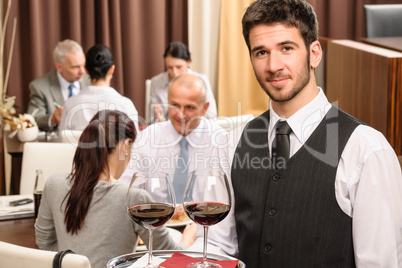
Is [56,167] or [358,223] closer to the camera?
[358,223]

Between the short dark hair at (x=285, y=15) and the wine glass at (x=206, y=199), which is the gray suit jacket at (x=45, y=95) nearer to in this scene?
the short dark hair at (x=285, y=15)

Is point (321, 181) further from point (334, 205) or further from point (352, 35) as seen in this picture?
point (352, 35)

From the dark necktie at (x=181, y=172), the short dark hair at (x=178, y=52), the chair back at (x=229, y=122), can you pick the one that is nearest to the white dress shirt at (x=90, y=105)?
the chair back at (x=229, y=122)

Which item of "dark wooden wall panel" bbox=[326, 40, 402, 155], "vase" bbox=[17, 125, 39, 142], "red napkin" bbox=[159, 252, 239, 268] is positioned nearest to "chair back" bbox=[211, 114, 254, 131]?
"dark wooden wall panel" bbox=[326, 40, 402, 155]

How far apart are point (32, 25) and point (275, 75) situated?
4125mm

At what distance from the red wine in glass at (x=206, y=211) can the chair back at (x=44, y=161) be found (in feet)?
6.92

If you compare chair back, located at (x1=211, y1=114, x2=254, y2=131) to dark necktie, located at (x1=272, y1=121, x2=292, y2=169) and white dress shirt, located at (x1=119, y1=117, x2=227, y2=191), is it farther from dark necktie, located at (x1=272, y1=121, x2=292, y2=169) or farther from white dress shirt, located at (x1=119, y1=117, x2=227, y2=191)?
dark necktie, located at (x1=272, y1=121, x2=292, y2=169)

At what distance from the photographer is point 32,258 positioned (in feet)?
5.29

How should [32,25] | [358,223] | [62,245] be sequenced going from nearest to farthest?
[358,223]
[62,245]
[32,25]

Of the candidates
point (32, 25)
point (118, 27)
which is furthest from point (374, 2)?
point (32, 25)

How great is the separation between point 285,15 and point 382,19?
413cm

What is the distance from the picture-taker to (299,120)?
5.03 feet

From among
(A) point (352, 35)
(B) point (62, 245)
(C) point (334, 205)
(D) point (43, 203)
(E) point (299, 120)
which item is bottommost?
(B) point (62, 245)

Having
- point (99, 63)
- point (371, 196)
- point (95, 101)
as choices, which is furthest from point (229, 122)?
point (371, 196)
